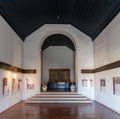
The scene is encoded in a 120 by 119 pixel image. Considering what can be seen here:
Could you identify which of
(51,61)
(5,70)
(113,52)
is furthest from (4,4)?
(51,61)

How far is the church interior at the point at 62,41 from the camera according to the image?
10.2 meters

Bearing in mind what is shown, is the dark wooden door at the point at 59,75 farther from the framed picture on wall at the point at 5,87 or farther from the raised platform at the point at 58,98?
the framed picture on wall at the point at 5,87

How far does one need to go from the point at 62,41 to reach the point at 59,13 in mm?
7439

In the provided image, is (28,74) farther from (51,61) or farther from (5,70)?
(51,61)

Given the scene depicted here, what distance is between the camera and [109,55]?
38.2ft

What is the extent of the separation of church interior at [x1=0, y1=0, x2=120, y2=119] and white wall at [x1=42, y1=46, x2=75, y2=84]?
2.39 metres

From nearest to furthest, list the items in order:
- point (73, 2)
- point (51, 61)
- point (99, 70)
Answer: point (73, 2) → point (99, 70) → point (51, 61)

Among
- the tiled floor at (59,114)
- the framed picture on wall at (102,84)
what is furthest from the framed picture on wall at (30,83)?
the tiled floor at (59,114)

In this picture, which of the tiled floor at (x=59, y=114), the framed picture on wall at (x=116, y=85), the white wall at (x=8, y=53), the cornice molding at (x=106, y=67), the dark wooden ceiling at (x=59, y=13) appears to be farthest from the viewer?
the white wall at (x=8, y=53)

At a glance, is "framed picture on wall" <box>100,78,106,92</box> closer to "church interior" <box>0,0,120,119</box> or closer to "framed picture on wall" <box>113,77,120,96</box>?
"church interior" <box>0,0,120,119</box>

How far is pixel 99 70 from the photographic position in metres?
14.2

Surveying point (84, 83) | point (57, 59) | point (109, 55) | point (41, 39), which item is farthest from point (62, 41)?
point (109, 55)

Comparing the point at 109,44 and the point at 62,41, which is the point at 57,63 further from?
the point at 109,44

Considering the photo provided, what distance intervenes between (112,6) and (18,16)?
4.92m
